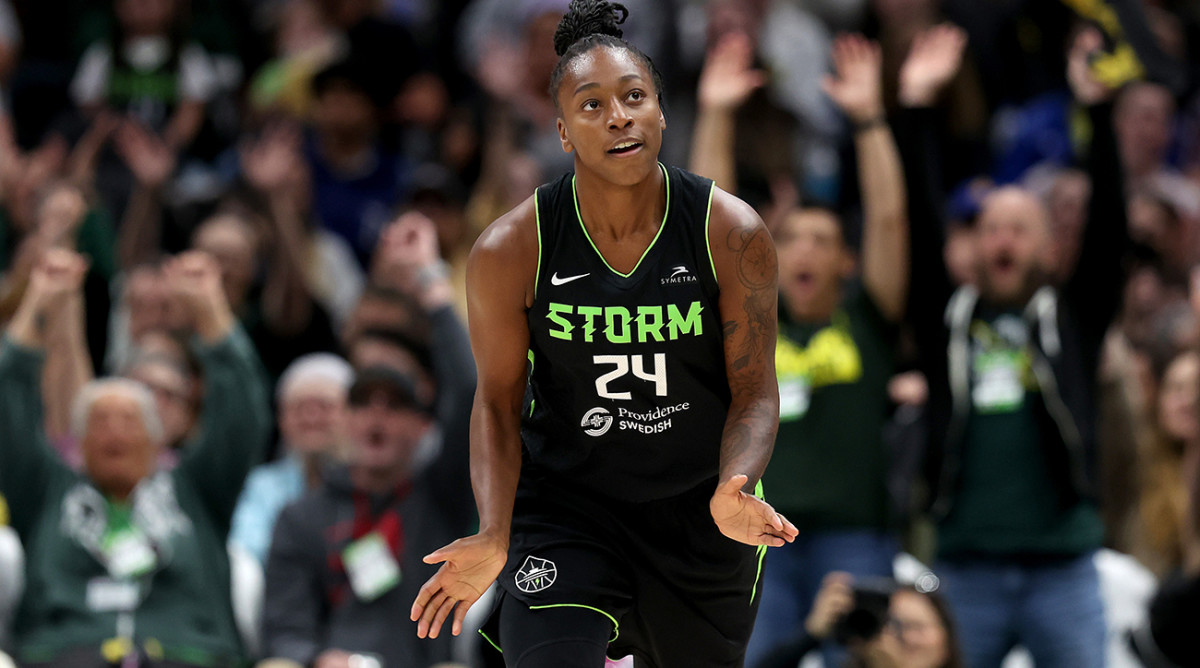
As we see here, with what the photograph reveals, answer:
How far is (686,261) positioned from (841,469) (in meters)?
2.53

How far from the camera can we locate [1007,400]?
5855mm

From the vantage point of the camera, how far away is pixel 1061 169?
7992 mm

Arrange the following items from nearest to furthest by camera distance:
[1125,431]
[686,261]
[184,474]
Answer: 1. [686,261]
2. [184,474]
3. [1125,431]

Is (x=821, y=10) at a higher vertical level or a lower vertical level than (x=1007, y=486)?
higher

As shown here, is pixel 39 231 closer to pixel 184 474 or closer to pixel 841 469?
pixel 184 474

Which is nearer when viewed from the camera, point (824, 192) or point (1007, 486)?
point (1007, 486)

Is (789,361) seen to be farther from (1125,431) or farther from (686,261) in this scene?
(686,261)

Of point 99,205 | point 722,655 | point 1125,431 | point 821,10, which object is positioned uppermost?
point 821,10

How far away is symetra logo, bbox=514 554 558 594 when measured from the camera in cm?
340

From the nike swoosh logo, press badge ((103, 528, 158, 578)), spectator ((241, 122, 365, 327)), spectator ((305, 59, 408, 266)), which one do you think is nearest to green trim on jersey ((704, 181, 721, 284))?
the nike swoosh logo

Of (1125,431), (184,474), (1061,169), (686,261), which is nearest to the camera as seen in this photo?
(686,261)

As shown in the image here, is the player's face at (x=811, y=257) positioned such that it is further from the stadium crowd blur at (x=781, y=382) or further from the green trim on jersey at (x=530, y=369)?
the green trim on jersey at (x=530, y=369)

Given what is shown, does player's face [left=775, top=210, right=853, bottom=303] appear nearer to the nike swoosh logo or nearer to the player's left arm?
the player's left arm

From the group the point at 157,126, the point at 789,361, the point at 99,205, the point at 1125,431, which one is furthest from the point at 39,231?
the point at 1125,431
